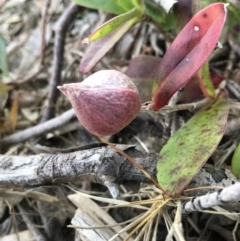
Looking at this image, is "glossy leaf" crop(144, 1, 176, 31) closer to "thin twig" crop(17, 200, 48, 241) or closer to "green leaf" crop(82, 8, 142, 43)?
"green leaf" crop(82, 8, 142, 43)

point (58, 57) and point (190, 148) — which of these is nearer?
point (190, 148)

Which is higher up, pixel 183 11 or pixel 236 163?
pixel 183 11

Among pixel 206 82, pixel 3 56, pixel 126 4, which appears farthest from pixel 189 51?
pixel 3 56

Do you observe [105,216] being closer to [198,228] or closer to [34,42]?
[198,228]

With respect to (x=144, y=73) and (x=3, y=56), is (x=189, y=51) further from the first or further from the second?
(x=3, y=56)

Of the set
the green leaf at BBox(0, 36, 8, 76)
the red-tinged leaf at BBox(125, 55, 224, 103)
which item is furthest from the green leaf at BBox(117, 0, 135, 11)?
the green leaf at BBox(0, 36, 8, 76)

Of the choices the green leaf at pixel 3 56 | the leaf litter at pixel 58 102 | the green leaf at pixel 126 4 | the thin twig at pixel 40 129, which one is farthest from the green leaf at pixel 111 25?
the green leaf at pixel 3 56

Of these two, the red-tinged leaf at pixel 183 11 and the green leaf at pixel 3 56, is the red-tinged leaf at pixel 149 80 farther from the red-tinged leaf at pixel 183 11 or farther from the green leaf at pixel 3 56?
the green leaf at pixel 3 56
